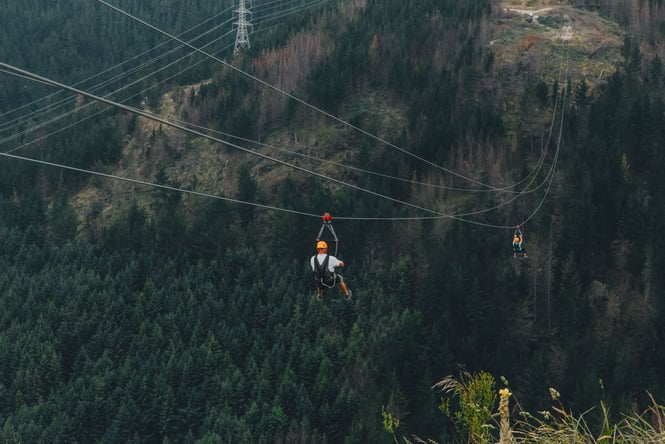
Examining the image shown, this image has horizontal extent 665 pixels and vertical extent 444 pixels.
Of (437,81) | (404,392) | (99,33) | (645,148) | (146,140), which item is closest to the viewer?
(404,392)

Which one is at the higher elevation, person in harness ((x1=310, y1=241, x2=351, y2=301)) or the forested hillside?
person in harness ((x1=310, y1=241, x2=351, y2=301))

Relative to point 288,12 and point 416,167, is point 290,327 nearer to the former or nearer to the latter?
point 416,167

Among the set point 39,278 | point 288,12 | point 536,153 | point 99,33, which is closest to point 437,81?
point 536,153

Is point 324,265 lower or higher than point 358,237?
higher

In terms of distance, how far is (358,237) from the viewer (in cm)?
9144

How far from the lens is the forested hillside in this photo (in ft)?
236

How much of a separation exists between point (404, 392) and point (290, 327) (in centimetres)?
1388

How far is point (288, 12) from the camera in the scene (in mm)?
182000

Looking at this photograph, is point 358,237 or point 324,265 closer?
point 324,265

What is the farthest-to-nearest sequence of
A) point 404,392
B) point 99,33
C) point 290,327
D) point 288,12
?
point 99,33, point 288,12, point 290,327, point 404,392

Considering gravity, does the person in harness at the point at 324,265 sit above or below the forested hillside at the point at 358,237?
above

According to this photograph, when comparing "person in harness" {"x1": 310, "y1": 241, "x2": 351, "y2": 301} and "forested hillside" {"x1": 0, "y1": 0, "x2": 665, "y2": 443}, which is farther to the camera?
"forested hillside" {"x1": 0, "y1": 0, "x2": 665, "y2": 443}

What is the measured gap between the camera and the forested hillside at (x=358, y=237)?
236 ft

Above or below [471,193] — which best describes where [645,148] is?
above
